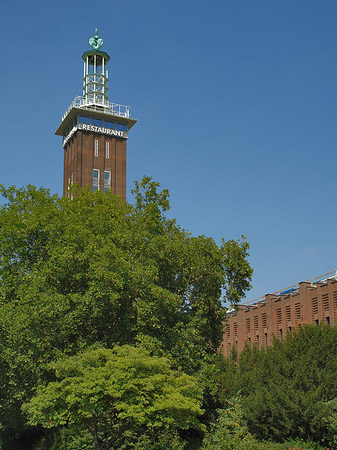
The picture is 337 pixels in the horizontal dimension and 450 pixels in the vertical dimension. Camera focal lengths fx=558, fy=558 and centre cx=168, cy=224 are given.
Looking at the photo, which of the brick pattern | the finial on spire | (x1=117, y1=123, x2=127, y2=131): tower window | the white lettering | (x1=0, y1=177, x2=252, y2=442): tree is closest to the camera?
(x1=0, y1=177, x2=252, y2=442): tree

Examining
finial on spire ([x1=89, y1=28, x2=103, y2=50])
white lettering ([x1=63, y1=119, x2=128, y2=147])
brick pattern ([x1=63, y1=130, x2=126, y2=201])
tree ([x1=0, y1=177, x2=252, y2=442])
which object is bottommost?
tree ([x1=0, y1=177, x2=252, y2=442])

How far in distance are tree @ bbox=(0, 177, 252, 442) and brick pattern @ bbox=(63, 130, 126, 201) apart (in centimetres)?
4916

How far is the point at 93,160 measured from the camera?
3268 inches

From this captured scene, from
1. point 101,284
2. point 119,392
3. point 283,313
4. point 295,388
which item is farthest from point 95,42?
point 119,392

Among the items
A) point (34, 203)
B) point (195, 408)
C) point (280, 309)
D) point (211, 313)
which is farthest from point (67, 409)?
point (280, 309)

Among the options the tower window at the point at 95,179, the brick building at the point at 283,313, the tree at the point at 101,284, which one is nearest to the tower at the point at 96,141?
the tower window at the point at 95,179

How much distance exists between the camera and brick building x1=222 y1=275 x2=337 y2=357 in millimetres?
39969

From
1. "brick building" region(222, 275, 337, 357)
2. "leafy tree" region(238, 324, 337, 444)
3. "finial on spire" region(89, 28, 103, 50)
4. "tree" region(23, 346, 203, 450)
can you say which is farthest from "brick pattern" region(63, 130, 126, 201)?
"tree" region(23, 346, 203, 450)

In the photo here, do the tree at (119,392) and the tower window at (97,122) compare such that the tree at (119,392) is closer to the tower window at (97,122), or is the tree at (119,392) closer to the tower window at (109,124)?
the tower window at (97,122)

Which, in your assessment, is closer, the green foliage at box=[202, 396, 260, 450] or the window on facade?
the green foliage at box=[202, 396, 260, 450]

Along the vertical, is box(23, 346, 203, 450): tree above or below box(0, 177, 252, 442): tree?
below

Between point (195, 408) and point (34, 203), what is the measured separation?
15.9 metres

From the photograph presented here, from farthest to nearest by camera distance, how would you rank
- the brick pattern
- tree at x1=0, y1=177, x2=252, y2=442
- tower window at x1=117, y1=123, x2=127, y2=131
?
tower window at x1=117, y1=123, x2=127, y2=131, the brick pattern, tree at x1=0, y1=177, x2=252, y2=442

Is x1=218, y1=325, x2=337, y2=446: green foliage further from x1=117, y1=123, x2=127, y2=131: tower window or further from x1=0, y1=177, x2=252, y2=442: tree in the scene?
A: x1=117, y1=123, x2=127, y2=131: tower window
